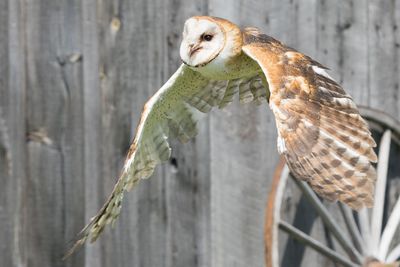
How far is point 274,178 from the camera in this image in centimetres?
652

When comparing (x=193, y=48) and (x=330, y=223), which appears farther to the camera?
(x=330, y=223)

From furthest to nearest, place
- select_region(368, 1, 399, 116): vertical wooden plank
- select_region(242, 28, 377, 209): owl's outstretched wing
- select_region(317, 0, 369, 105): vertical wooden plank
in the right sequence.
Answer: select_region(368, 1, 399, 116): vertical wooden plank → select_region(317, 0, 369, 105): vertical wooden plank → select_region(242, 28, 377, 209): owl's outstretched wing

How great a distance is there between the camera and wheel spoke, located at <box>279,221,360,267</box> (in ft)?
21.7

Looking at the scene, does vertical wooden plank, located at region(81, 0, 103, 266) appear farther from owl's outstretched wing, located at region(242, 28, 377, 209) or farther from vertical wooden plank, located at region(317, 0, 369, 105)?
owl's outstretched wing, located at region(242, 28, 377, 209)

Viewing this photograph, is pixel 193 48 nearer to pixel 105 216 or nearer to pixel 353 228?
pixel 105 216

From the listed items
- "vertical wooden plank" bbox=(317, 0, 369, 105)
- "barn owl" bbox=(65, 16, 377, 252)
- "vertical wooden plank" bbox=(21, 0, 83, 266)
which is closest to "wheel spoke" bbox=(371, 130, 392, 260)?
"vertical wooden plank" bbox=(317, 0, 369, 105)

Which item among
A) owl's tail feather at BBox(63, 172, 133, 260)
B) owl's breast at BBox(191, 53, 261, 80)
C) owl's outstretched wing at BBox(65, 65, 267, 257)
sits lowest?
owl's tail feather at BBox(63, 172, 133, 260)

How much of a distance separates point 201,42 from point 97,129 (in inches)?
46.7

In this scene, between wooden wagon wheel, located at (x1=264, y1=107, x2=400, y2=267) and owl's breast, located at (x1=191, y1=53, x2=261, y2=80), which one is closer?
owl's breast, located at (x1=191, y1=53, x2=261, y2=80)

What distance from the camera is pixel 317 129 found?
495cm

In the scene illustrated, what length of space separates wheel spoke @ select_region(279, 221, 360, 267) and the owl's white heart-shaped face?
4.57ft

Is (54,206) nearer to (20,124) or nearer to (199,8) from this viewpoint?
(20,124)

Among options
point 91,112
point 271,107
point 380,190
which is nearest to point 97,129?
point 91,112

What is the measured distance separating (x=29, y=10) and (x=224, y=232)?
4.24 ft
